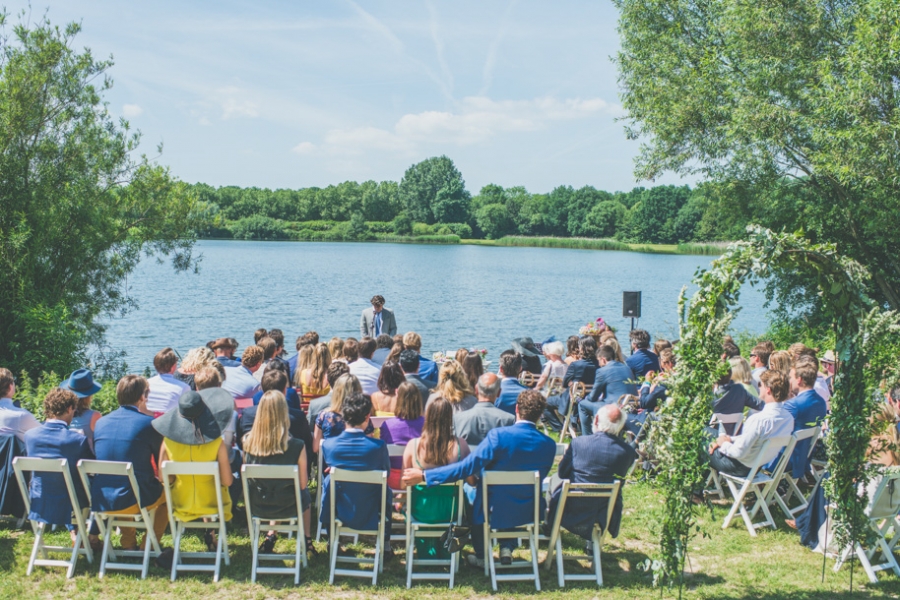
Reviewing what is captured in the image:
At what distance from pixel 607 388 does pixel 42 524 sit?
5763 millimetres

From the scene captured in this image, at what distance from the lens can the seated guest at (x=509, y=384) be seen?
7605 millimetres

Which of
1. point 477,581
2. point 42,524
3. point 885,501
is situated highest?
point 885,501

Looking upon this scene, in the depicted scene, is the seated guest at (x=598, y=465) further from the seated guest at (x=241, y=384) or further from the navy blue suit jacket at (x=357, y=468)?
the seated guest at (x=241, y=384)

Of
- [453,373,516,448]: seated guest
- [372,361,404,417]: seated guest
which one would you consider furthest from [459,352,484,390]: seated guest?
[453,373,516,448]: seated guest

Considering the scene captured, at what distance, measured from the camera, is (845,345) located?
5082mm

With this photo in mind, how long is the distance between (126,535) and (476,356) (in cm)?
411

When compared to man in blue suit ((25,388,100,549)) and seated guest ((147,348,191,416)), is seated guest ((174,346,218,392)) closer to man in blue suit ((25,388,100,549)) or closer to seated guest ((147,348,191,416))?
seated guest ((147,348,191,416))

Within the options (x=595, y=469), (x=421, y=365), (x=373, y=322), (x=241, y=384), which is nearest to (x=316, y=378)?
(x=241, y=384)

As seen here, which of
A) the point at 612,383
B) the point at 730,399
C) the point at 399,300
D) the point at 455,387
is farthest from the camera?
the point at 399,300

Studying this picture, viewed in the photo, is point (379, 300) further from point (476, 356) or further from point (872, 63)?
point (872, 63)

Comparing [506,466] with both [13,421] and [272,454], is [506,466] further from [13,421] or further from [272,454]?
[13,421]

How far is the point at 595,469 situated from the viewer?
5262 millimetres

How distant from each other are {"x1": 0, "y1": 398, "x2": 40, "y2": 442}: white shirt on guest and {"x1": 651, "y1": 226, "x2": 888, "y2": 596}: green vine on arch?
16.9ft

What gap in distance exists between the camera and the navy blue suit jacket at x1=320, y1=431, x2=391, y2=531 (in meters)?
5.14
